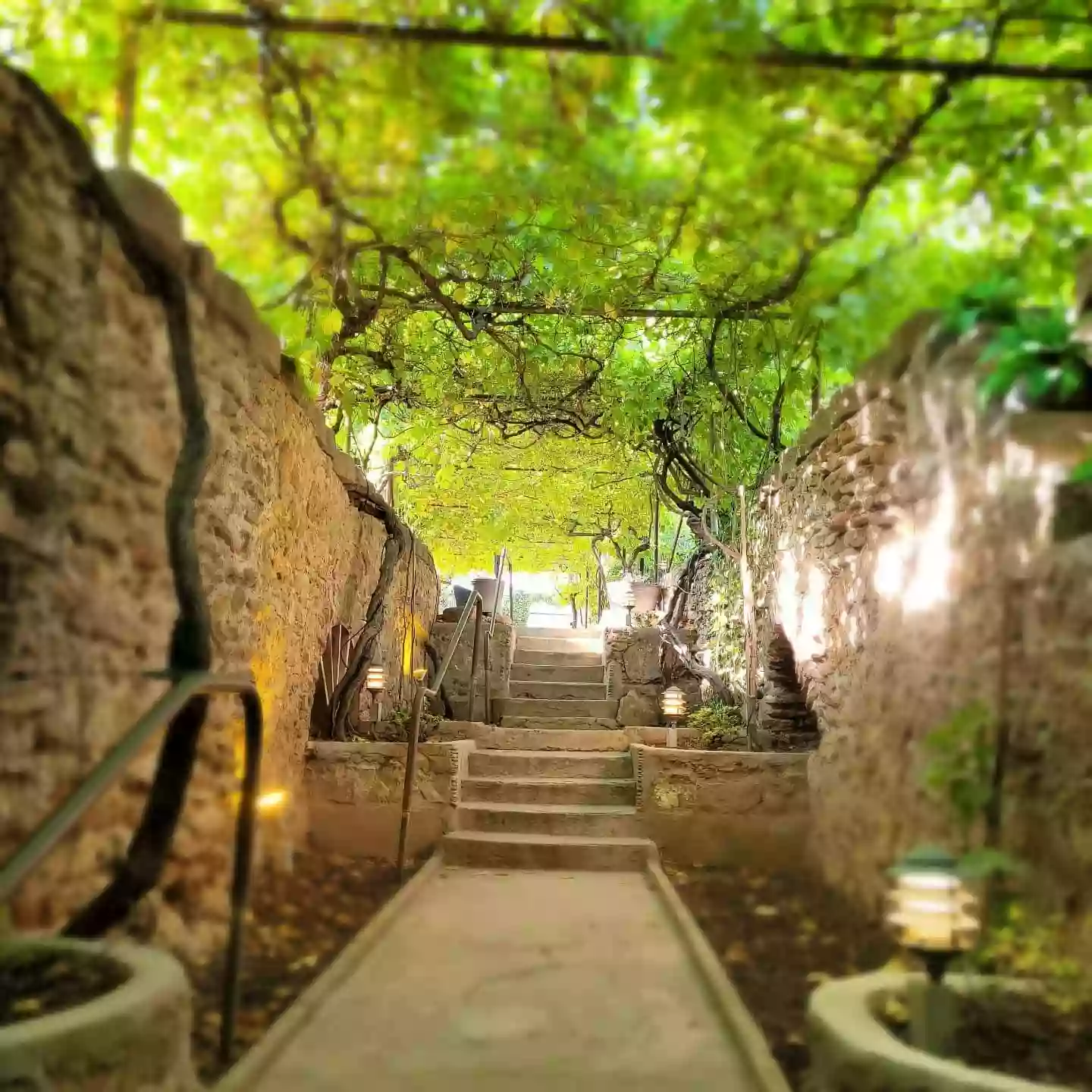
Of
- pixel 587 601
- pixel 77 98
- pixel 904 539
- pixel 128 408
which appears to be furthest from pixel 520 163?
pixel 587 601

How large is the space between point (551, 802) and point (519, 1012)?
7.85 ft

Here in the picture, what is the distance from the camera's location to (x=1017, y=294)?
259cm

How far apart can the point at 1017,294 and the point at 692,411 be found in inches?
177

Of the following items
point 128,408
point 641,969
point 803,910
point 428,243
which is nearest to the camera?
point 128,408

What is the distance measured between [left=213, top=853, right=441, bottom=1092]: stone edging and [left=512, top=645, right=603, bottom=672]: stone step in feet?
18.3

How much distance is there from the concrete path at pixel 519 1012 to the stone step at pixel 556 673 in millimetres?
5332

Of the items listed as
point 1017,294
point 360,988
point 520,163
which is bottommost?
point 360,988

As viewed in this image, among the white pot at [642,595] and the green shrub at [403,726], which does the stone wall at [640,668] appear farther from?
the green shrub at [403,726]

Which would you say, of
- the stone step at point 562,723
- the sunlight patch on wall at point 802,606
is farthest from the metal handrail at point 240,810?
the stone step at point 562,723

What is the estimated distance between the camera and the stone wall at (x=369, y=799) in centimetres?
432

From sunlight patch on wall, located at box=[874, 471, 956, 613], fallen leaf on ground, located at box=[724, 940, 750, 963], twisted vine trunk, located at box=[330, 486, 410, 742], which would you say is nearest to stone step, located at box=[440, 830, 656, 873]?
twisted vine trunk, located at box=[330, 486, 410, 742]

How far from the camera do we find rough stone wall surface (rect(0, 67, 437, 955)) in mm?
1907

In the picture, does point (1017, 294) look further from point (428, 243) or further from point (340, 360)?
point (340, 360)

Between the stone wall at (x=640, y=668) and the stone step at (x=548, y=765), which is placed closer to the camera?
the stone step at (x=548, y=765)
